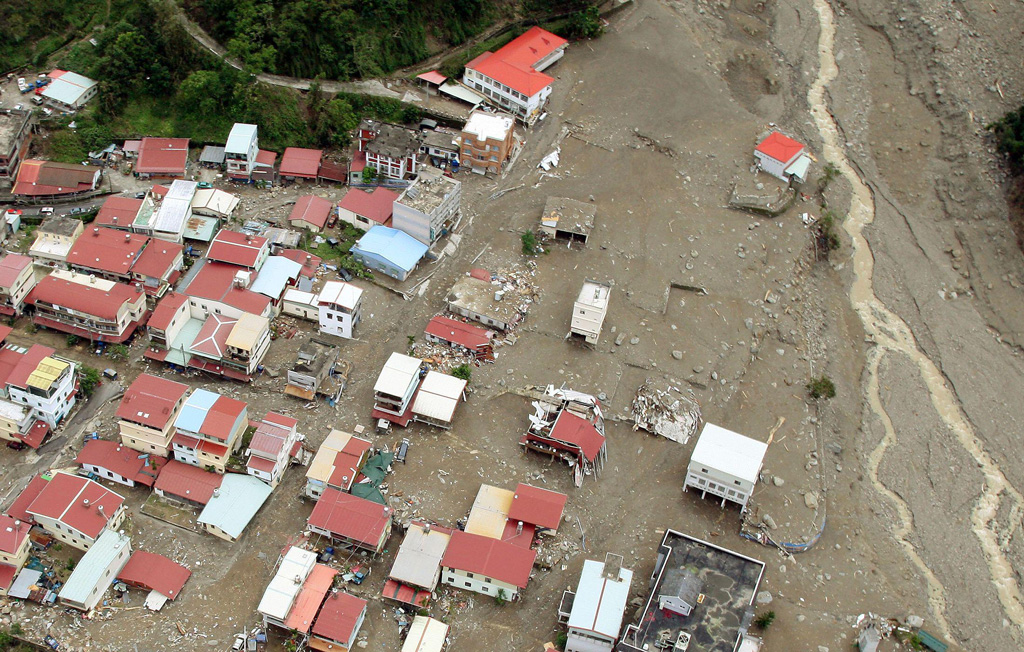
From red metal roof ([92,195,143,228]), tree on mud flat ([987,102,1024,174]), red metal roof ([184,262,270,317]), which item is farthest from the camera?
tree on mud flat ([987,102,1024,174])

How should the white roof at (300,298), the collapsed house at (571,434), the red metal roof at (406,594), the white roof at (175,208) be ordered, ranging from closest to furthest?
the red metal roof at (406,594) < the collapsed house at (571,434) < the white roof at (300,298) < the white roof at (175,208)

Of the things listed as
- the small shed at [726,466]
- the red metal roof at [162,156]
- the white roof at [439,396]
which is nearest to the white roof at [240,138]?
the red metal roof at [162,156]

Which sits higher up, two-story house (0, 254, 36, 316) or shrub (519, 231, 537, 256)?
two-story house (0, 254, 36, 316)

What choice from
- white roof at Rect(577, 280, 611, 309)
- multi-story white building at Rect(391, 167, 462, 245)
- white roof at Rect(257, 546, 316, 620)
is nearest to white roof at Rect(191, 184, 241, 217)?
multi-story white building at Rect(391, 167, 462, 245)

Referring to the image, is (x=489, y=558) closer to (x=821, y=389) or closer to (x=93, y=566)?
(x=93, y=566)

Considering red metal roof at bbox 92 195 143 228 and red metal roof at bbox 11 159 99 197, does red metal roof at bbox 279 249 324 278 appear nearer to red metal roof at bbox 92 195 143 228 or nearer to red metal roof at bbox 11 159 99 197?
red metal roof at bbox 92 195 143 228

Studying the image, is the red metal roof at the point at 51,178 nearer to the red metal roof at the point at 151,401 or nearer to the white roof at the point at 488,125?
the red metal roof at the point at 151,401

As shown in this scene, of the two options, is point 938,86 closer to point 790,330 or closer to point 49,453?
point 790,330
